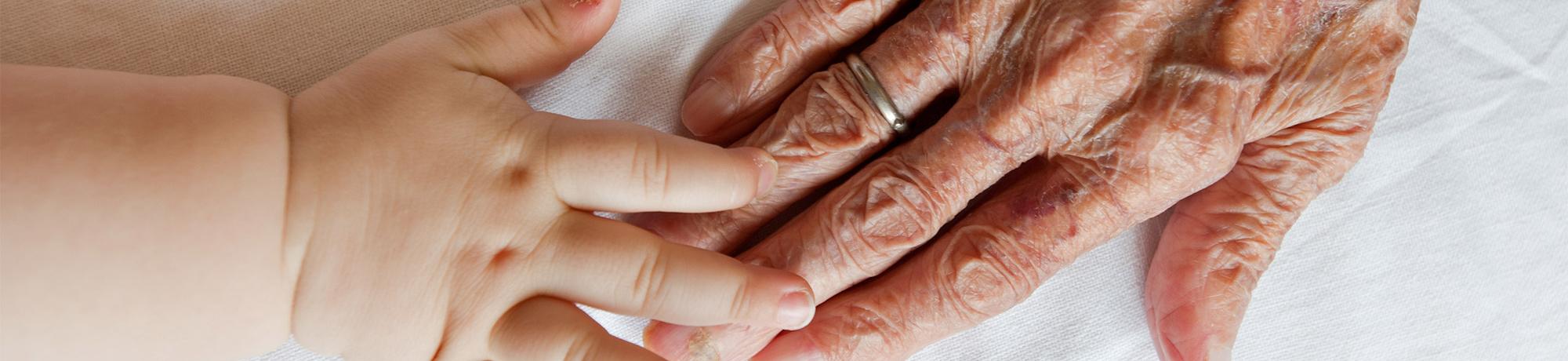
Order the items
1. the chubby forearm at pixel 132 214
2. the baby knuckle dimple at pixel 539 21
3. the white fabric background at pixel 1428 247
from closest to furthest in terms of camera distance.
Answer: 1. the chubby forearm at pixel 132 214
2. the baby knuckle dimple at pixel 539 21
3. the white fabric background at pixel 1428 247

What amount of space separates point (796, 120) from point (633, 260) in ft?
0.93

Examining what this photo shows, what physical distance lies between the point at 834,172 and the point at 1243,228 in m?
0.54

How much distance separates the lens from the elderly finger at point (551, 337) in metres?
0.90

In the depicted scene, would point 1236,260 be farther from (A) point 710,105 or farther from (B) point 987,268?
(A) point 710,105

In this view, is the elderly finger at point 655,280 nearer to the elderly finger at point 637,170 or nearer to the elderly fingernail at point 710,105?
the elderly finger at point 637,170

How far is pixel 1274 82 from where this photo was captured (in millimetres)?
1089

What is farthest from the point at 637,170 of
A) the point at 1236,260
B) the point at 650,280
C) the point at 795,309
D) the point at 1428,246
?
the point at 1428,246

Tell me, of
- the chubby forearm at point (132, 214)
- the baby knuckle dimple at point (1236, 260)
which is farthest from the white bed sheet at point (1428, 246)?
the chubby forearm at point (132, 214)

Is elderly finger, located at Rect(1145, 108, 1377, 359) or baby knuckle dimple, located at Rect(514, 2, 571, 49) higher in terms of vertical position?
baby knuckle dimple, located at Rect(514, 2, 571, 49)

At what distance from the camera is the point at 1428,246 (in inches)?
50.4

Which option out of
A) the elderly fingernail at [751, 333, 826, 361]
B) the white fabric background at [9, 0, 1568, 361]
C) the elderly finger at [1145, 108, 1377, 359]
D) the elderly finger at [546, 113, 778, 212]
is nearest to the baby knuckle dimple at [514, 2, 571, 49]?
the elderly finger at [546, 113, 778, 212]

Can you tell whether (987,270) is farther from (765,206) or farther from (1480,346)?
(1480,346)

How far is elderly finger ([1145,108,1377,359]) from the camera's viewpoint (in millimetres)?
1129

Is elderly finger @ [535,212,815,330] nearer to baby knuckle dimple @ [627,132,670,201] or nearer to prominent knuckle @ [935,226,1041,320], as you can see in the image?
baby knuckle dimple @ [627,132,670,201]
